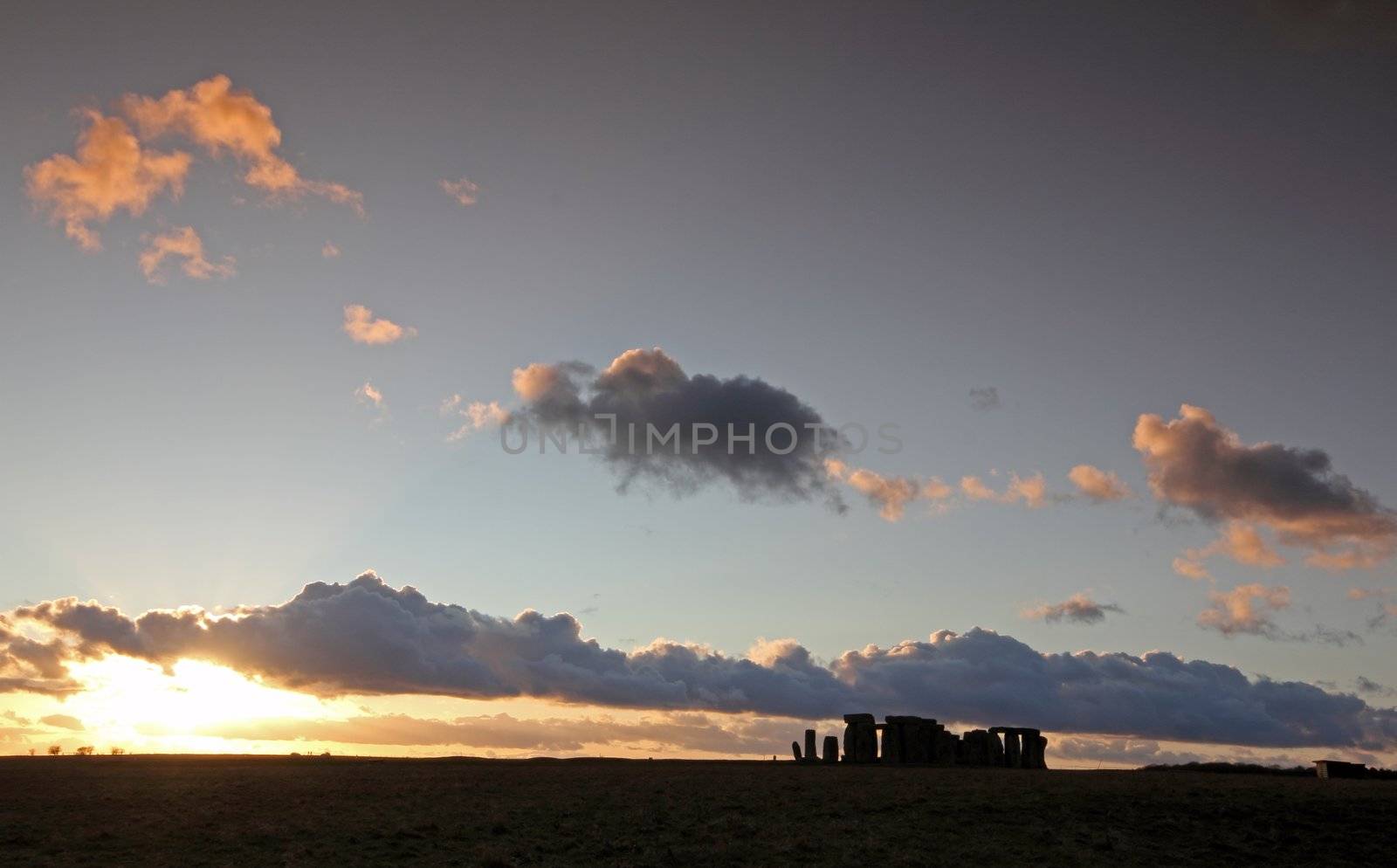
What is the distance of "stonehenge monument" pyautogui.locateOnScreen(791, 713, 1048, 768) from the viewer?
55.5 m

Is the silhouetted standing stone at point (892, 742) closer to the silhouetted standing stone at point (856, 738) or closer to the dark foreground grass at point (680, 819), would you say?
the silhouetted standing stone at point (856, 738)

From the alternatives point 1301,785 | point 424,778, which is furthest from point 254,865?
point 1301,785

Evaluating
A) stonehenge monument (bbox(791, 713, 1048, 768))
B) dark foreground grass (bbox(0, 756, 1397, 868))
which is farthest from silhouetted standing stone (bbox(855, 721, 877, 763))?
dark foreground grass (bbox(0, 756, 1397, 868))

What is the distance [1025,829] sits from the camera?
1291 inches

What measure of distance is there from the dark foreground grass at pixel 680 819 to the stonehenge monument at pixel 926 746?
11473 mm

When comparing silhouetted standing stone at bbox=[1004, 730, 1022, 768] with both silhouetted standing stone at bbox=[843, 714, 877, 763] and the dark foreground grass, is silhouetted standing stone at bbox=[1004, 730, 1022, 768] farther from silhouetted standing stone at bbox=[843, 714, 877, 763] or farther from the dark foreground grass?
the dark foreground grass

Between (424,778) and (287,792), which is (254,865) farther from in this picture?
(424,778)

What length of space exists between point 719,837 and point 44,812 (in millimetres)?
19914

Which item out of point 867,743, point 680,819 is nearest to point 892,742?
point 867,743

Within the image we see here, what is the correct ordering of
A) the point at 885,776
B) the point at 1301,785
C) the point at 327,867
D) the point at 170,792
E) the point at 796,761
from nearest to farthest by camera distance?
the point at 327,867, the point at 170,792, the point at 1301,785, the point at 885,776, the point at 796,761

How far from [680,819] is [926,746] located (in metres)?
24.5

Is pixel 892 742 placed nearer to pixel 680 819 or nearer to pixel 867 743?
pixel 867 743

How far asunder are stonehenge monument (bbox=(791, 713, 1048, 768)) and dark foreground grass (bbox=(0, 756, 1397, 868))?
11.5 meters

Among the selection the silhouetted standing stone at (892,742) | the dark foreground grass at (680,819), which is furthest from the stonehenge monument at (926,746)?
the dark foreground grass at (680,819)
